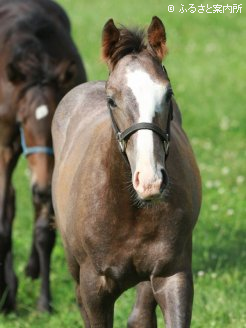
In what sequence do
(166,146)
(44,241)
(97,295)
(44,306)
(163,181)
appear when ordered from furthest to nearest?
1. (44,241)
2. (44,306)
3. (97,295)
4. (166,146)
5. (163,181)

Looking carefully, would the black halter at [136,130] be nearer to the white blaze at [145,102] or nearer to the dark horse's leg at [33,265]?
the white blaze at [145,102]

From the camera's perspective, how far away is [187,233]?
571cm

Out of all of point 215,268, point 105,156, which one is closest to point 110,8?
point 215,268

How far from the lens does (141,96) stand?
5.15m

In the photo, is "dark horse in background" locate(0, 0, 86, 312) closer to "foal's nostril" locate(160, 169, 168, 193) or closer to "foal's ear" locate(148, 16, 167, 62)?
"foal's ear" locate(148, 16, 167, 62)

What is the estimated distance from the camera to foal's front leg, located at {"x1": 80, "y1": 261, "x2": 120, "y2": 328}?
229 inches

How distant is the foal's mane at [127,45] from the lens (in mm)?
5457

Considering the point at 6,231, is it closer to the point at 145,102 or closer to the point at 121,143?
the point at 121,143

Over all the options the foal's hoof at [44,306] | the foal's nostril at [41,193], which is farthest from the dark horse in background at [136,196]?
the foal's hoof at [44,306]

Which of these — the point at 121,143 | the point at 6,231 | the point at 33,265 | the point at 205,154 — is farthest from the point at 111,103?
the point at 205,154

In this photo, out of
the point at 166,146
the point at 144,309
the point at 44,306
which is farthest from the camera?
the point at 44,306


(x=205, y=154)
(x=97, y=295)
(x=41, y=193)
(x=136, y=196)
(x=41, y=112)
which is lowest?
(x=205, y=154)

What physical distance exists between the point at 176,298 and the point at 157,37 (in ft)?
4.52

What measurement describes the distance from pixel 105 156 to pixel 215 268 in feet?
11.3
